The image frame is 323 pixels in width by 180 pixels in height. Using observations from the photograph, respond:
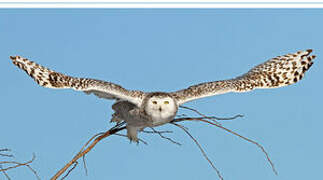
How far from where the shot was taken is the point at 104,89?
241 inches

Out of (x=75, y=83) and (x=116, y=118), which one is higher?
(x=75, y=83)

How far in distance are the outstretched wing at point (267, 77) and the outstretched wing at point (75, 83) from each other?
712mm

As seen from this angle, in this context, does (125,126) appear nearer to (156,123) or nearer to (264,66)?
(156,123)

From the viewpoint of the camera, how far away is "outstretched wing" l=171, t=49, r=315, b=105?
6660mm

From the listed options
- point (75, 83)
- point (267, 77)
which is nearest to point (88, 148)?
point (75, 83)

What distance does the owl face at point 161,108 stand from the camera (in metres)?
5.88

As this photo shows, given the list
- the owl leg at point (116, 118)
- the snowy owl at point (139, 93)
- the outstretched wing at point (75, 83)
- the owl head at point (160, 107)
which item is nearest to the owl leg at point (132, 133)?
the snowy owl at point (139, 93)

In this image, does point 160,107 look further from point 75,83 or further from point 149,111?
point 75,83

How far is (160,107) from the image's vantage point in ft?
19.3

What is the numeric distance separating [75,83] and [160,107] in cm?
127

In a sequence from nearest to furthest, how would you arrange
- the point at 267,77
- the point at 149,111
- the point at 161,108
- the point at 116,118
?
the point at 161,108, the point at 149,111, the point at 116,118, the point at 267,77

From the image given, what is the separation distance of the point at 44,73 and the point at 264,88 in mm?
3468

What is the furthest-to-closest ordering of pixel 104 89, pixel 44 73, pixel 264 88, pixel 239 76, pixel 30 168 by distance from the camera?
pixel 239 76
pixel 264 88
pixel 44 73
pixel 104 89
pixel 30 168

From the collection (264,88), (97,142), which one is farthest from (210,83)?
(97,142)
